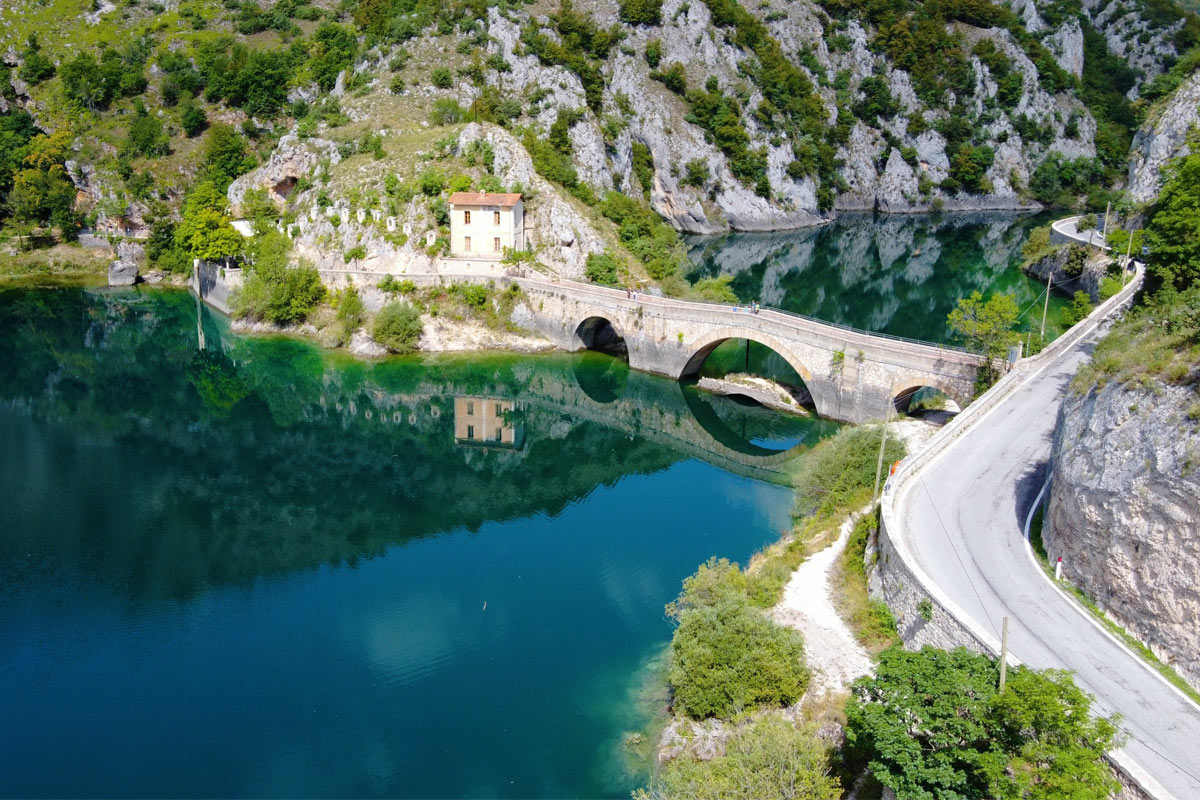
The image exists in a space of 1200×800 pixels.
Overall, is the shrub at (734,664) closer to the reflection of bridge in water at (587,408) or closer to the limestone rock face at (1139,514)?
the limestone rock face at (1139,514)

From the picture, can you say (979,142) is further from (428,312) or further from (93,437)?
(93,437)

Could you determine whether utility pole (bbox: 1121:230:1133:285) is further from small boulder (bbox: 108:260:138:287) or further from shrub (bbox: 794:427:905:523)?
small boulder (bbox: 108:260:138:287)

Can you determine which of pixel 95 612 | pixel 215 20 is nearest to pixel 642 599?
pixel 95 612

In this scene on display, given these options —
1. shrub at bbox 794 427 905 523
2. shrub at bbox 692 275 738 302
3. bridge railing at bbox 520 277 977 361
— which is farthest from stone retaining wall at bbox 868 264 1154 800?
shrub at bbox 692 275 738 302

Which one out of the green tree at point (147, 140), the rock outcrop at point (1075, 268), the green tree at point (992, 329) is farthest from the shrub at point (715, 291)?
the green tree at point (147, 140)

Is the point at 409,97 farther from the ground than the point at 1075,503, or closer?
farther from the ground

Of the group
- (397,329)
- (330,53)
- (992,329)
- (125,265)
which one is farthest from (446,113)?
(992,329)
